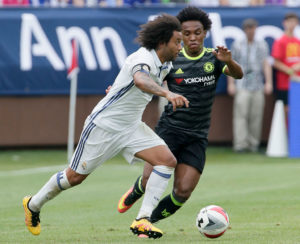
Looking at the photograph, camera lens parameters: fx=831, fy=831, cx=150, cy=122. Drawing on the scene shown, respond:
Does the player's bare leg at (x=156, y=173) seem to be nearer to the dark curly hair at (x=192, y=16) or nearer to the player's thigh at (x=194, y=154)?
the player's thigh at (x=194, y=154)

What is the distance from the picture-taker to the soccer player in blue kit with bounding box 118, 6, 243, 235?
367 inches

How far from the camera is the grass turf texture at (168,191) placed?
8719 millimetres

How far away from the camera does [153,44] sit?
840 centimetres

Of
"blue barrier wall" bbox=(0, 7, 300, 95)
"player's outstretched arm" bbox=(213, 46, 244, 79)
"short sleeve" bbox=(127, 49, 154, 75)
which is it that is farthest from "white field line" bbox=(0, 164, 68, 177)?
"short sleeve" bbox=(127, 49, 154, 75)

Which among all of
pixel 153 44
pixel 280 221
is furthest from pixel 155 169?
pixel 280 221

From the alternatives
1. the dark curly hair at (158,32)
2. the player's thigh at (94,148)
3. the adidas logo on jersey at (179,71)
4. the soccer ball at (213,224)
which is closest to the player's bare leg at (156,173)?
the player's thigh at (94,148)

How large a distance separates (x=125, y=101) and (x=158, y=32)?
0.77 metres

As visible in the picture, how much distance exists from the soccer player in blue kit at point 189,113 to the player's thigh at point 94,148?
1025 mm

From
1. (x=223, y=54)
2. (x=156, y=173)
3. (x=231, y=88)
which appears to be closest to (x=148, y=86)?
(x=156, y=173)

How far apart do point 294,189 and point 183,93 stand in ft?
13.5

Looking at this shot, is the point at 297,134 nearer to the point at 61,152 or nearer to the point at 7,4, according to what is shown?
the point at 61,152

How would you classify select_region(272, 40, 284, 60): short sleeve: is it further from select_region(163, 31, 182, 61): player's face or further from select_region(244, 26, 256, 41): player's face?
select_region(163, 31, 182, 61): player's face

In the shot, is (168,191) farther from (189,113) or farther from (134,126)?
(134,126)

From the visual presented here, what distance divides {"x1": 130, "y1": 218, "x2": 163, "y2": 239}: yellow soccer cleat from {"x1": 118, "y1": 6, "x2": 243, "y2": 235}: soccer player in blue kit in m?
1.14
